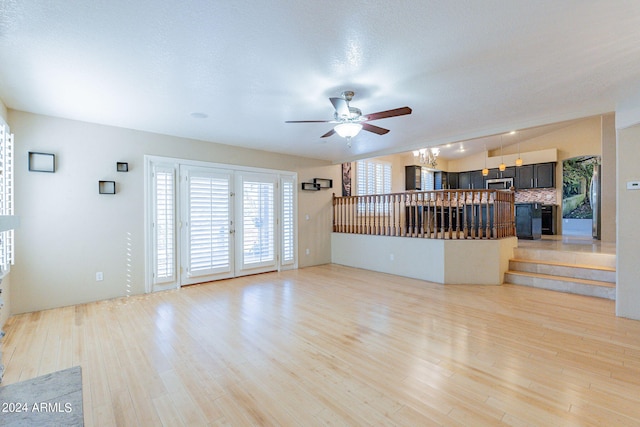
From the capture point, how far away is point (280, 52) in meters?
2.45

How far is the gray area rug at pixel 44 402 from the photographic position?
A: 4.44ft

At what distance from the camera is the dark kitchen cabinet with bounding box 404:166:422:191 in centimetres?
943

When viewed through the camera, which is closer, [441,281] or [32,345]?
[32,345]

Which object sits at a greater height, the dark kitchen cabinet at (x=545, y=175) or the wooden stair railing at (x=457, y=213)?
the dark kitchen cabinet at (x=545, y=175)

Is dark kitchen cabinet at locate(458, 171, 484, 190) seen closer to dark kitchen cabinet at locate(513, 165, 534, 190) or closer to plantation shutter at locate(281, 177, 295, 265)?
dark kitchen cabinet at locate(513, 165, 534, 190)

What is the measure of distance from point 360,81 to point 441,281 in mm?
3926

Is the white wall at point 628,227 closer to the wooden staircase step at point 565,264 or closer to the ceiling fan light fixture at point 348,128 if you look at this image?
the wooden staircase step at point 565,264

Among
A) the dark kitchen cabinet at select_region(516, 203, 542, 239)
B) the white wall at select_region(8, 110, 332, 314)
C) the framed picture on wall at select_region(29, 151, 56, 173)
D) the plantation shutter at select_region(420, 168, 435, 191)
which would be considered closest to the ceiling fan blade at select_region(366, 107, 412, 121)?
the white wall at select_region(8, 110, 332, 314)

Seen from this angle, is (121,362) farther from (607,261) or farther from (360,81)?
(607,261)

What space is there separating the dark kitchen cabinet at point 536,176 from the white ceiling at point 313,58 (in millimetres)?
→ 5676

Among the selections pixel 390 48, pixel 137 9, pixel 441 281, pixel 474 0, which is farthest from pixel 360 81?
pixel 441 281

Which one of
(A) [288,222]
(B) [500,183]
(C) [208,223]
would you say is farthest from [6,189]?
(B) [500,183]

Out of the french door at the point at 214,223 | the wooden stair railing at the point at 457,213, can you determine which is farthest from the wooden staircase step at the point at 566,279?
the french door at the point at 214,223

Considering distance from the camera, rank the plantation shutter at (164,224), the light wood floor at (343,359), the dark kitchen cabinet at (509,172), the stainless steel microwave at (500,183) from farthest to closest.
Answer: the stainless steel microwave at (500,183)
the dark kitchen cabinet at (509,172)
the plantation shutter at (164,224)
the light wood floor at (343,359)
